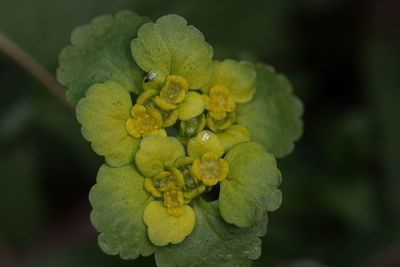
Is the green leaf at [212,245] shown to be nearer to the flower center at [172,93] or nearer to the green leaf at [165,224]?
the green leaf at [165,224]

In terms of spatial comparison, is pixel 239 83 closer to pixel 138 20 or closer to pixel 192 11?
pixel 138 20

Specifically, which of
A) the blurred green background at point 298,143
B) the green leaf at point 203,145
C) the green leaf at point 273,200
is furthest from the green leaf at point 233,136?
the blurred green background at point 298,143

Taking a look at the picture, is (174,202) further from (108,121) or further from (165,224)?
(108,121)

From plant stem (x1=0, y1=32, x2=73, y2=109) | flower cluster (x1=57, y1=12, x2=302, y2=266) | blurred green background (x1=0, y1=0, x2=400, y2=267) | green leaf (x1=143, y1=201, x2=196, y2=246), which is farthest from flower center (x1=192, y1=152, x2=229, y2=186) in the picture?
blurred green background (x1=0, y1=0, x2=400, y2=267)

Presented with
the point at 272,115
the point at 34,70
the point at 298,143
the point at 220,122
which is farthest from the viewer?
the point at 298,143

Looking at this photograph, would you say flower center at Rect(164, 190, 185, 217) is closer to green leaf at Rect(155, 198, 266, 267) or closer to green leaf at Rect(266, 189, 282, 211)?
green leaf at Rect(155, 198, 266, 267)

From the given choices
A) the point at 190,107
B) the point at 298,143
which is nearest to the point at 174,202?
the point at 190,107

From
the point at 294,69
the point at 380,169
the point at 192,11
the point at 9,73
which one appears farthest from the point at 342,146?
the point at 9,73
